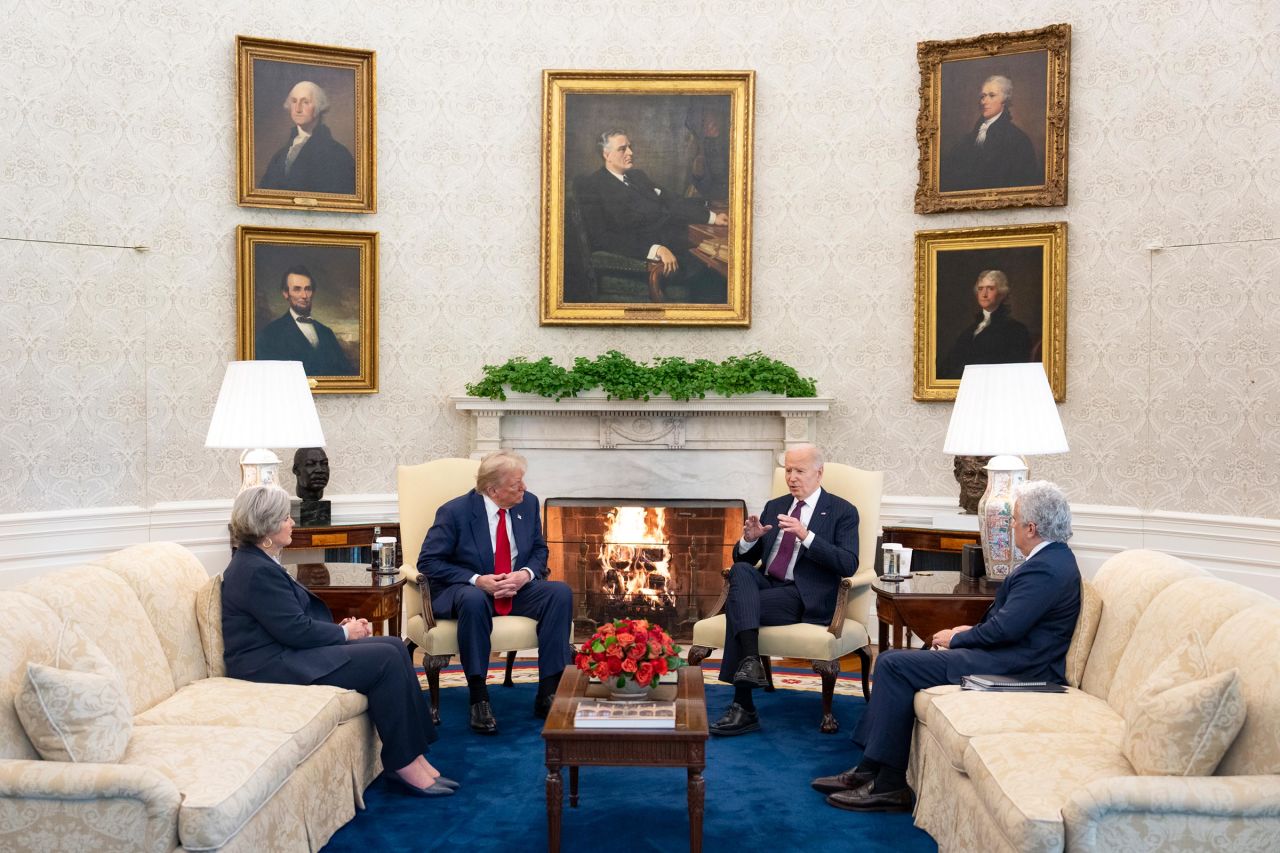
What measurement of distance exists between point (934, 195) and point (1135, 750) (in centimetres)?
480

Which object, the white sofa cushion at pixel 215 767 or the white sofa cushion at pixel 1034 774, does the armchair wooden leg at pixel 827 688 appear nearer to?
the white sofa cushion at pixel 1034 774

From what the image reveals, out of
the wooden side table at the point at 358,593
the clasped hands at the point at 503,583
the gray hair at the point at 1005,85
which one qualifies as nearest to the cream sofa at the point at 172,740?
the wooden side table at the point at 358,593

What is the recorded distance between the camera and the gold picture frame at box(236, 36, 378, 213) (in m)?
7.12

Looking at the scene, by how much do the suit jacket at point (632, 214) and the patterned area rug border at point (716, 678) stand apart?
281cm

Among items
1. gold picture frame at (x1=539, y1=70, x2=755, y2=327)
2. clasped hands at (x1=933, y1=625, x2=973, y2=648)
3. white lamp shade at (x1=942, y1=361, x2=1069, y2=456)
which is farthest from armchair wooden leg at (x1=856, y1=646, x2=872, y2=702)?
gold picture frame at (x1=539, y1=70, x2=755, y2=327)

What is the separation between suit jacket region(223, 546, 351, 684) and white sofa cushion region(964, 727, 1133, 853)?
2.45m

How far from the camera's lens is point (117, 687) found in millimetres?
3373

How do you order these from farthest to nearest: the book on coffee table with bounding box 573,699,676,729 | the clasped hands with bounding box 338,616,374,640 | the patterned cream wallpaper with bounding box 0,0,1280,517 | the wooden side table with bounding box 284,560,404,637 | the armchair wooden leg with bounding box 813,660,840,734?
the patterned cream wallpaper with bounding box 0,0,1280,517, the armchair wooden leg with bounding box 813,660,840,734, the wooden side table with bounding box 284,560,404,637, the clasped hands with bounding box 338,616,374,640, the book on coffee table with bounding box 573,699,676,729

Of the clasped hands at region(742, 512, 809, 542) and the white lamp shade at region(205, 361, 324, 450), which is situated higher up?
the white lamp shade at region(205, 361, 324, 450)

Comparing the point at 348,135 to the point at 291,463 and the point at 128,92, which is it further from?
the point at 291,463

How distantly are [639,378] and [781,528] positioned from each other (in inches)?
73.1

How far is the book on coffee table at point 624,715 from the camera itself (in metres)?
3.89

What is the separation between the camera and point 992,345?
7191 mm

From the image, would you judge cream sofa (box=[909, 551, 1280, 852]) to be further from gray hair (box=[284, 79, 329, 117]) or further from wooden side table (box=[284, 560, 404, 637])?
gray hair (box=[284, 79, 329, 117])
